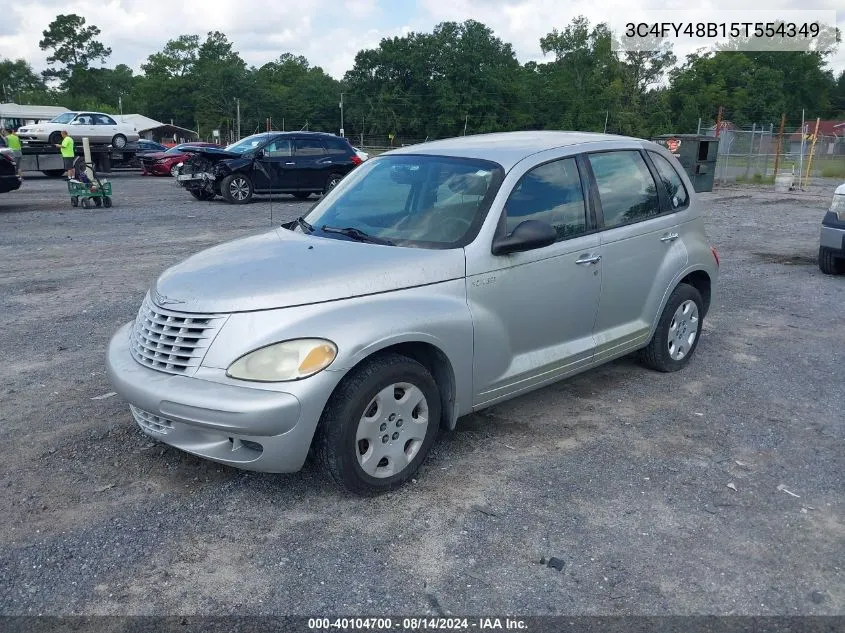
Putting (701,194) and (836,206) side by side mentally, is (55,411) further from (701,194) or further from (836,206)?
(701,194)

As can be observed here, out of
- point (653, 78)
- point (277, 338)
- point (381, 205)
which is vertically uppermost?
point (653, 78)

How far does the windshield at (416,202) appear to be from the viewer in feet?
14.1

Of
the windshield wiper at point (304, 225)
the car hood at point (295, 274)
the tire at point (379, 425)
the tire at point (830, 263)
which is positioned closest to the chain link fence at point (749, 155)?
the tire at point (830, 263)

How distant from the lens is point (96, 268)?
10062mm

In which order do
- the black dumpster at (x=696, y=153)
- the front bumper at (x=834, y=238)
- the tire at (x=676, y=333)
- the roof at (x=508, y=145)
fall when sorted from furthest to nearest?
the black dumpster at (x=696, y=153), the front bumper at (x=834, y=238), the tire at (x=676, y=333), the roof at (x=508, y=145)

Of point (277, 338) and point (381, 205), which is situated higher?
point (381, 205)

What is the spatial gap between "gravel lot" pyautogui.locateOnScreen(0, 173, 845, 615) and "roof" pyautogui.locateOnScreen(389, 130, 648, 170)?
5.43ft

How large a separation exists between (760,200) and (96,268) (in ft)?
57.0

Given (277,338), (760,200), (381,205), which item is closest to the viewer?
(277,338)

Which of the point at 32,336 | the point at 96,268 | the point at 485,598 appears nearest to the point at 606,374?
the point at 485,598

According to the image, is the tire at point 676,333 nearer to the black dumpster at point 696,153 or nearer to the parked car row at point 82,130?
the black dumpster at point 696,153

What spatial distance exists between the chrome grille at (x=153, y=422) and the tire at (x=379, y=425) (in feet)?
2.40

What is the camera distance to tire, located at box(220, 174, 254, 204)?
1859cm

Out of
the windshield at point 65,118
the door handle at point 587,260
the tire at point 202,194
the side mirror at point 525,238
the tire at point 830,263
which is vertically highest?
the windshield at point 65,118
